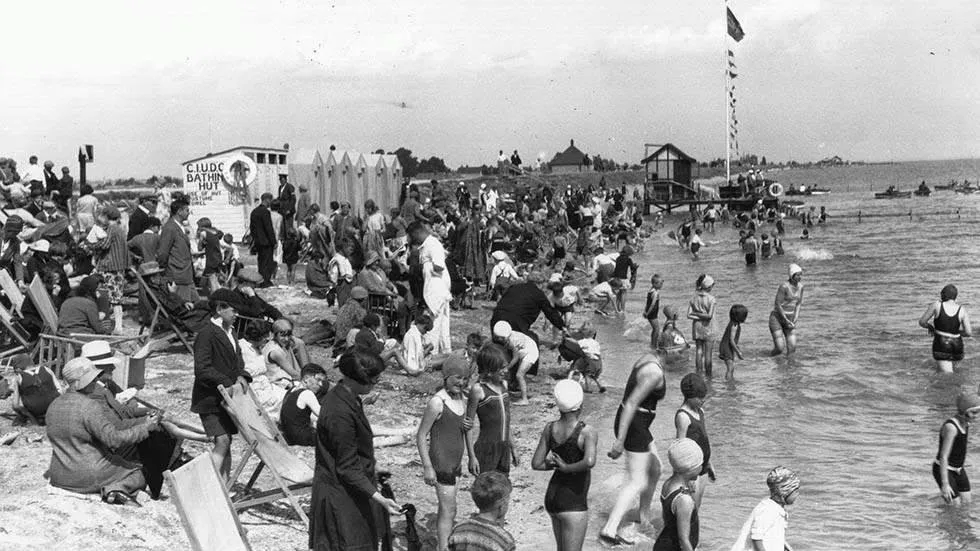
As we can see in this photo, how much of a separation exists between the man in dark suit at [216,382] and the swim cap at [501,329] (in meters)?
3.68

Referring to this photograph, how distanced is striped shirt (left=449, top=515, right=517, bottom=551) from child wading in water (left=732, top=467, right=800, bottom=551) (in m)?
1.44

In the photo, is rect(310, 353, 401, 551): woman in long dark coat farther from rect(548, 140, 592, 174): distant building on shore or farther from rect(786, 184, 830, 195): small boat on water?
rect(786, 184, 830, 195): small boat on water

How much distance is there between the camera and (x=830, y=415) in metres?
12.5

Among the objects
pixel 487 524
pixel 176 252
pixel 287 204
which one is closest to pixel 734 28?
pixel 287 204

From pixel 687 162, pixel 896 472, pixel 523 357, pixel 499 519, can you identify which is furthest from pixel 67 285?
pixel 687 162

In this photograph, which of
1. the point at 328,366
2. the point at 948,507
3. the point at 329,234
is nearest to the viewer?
the point at 948,507

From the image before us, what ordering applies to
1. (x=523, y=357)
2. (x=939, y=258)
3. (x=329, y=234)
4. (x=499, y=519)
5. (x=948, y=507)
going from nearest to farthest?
(x=499, y=519), (x=948, y=507), (x=523, y=357), (x=329, y=234), (x=939, y=258)

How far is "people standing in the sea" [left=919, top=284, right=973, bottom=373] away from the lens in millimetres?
12319

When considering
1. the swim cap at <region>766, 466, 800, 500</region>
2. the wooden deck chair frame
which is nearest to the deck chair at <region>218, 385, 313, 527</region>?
the swim cap at <region>766, 466, 800, 500</region>

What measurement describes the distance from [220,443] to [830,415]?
8204mm

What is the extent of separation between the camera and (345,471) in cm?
528

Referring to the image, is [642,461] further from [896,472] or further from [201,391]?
[896,472]

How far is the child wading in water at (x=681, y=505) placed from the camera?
548 cm

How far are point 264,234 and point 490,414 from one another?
9.57 meters
